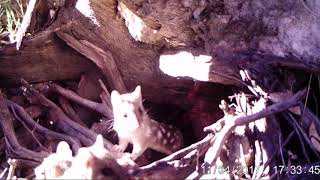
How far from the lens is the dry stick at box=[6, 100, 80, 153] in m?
2.74

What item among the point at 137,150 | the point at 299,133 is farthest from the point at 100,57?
the point at 299,133

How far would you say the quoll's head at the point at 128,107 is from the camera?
2.71 m

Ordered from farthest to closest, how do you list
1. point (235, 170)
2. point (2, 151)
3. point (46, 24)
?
1. point (46, 24)
2. point (2, 151)
3. point (235, 170)

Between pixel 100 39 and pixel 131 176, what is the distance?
1.20 metres

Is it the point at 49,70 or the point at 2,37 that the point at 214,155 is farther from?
the point at 2,37

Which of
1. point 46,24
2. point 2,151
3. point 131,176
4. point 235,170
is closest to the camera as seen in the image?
point 131,176

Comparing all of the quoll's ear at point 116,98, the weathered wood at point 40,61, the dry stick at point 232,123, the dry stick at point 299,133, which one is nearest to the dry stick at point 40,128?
the weathered wood at point 40,61

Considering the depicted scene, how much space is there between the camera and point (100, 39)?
3.06 m

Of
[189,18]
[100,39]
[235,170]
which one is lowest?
[235,170]

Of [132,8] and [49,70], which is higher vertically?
[132,8]

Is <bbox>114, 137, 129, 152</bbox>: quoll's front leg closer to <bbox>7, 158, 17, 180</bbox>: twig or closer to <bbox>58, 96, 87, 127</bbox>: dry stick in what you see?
<bbox>58, 96, 87, 127</bbox>: dry stick

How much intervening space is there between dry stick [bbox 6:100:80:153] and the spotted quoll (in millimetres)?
250

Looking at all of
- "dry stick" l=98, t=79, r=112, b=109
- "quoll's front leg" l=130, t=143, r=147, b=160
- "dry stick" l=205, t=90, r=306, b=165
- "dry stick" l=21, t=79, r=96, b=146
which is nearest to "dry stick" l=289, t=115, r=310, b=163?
"dry stick" l=205, t=90, r=306, b=165

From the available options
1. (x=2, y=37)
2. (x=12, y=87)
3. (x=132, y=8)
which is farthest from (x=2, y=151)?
(x=132, y=8)
